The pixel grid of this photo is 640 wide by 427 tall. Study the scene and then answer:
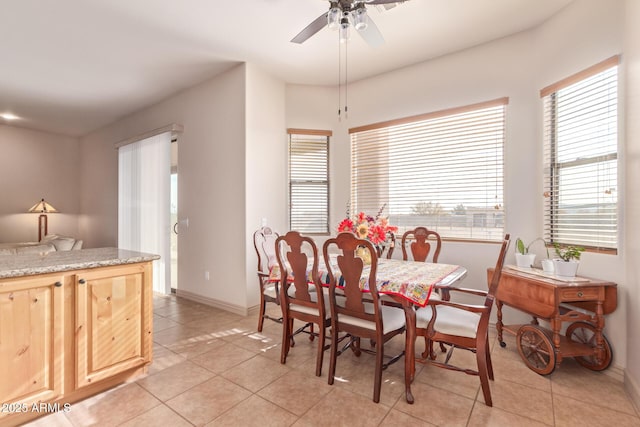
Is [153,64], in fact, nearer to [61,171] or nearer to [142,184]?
[142,184]

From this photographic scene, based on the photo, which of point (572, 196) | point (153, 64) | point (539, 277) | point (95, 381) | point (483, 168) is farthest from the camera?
point (153, 64)

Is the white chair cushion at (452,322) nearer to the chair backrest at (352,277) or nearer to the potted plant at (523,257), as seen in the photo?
the chair backrest at (352,277)

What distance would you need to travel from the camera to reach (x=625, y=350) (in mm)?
2215

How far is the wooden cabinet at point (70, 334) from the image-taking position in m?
1.68

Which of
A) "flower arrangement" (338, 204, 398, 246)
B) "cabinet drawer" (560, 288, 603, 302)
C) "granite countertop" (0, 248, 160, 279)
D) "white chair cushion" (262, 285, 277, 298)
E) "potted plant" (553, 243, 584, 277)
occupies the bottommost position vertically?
"white chair cushion" (262, 285, 277, 298)

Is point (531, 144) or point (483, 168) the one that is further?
point (483, 168)

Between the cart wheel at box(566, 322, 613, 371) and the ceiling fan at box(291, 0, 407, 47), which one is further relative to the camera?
the cart wheel at box(566, 322, 613, 371)

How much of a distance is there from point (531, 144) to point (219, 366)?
11.8 ft

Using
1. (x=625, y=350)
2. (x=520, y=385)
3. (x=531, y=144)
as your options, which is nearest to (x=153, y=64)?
(x=531, y=144)

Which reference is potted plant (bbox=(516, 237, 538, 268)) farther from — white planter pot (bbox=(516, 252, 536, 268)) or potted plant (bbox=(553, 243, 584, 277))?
potted plant (bbox=(553, 243, 584, 277))

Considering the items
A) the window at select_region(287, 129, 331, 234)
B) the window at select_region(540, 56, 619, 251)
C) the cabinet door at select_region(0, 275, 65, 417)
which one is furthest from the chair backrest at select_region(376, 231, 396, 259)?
the cabinet door at select_region(0, 275, 65, 417)

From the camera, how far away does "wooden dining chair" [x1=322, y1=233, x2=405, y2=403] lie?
6.44ft

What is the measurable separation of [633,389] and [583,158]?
1766 mm

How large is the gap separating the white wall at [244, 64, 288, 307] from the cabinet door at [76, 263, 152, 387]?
4.94 feet
